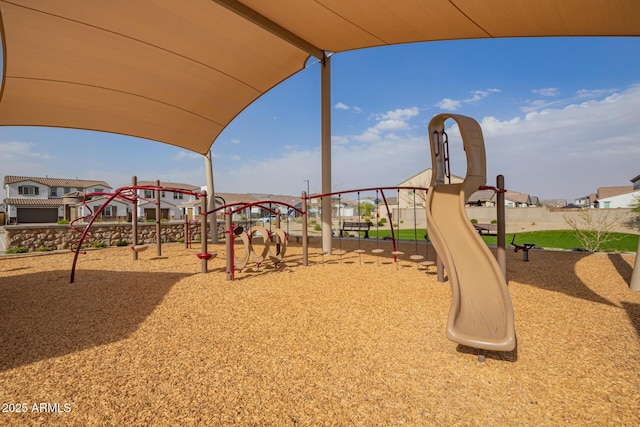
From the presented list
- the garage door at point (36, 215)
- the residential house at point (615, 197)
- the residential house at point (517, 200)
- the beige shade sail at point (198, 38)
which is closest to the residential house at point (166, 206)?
the garage door at point (36, 215)

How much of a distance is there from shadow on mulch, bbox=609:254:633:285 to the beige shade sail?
487 centimetres

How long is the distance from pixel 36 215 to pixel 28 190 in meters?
5.21

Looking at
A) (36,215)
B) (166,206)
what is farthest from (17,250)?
(166,206)

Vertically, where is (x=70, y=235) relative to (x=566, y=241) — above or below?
above

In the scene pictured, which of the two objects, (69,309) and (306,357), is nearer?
(306,357)

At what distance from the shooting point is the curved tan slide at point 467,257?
3.16 meters

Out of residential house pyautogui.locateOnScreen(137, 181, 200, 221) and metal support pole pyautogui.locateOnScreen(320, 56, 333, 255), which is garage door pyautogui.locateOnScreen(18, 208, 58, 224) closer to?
residential house pyautogui.locateOnScreen(137, 181, 200, 221)

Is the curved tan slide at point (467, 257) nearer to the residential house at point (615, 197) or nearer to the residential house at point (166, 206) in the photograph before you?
the residential house at point (166, 206)

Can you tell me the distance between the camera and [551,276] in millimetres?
6664

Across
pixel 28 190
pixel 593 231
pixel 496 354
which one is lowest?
A: pixel 496 354

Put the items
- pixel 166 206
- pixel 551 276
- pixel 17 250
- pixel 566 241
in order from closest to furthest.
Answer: pixel 551 276
pixel 17 250
pixel 566 241
pixel 166 206

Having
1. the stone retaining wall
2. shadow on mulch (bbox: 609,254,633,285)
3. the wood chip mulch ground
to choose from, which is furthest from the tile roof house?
the stone retaining wall

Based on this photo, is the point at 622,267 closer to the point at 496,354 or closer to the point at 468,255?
the point at 468,255

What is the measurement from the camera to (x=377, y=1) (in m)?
5.58
